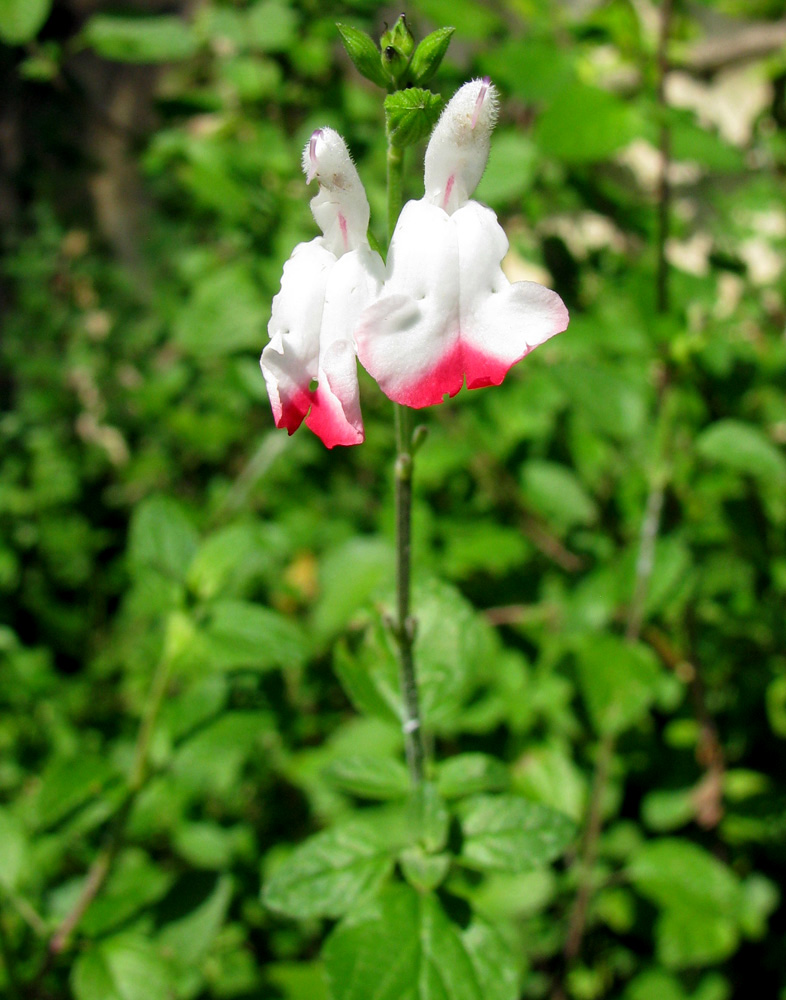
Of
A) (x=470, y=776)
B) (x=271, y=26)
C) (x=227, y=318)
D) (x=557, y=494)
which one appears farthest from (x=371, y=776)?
(x=271, y=26)

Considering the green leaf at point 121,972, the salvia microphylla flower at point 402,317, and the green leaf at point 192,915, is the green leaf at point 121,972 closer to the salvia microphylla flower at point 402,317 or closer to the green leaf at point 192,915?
the green leaf at point 192,915

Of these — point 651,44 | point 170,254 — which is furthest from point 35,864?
point 651,44

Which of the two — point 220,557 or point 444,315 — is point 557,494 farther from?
point 444,315

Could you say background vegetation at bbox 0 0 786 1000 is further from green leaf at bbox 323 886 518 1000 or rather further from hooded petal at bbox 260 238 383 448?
hooded petal at bbox 260 238 383 448

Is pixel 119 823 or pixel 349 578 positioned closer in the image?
Answer: pixel 119 823

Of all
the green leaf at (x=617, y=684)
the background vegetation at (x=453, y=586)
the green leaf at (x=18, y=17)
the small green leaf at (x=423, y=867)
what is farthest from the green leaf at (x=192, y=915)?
the green leaf at (x=18, y=17)

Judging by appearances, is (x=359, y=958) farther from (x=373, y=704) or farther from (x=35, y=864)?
(x=35, y=864)
